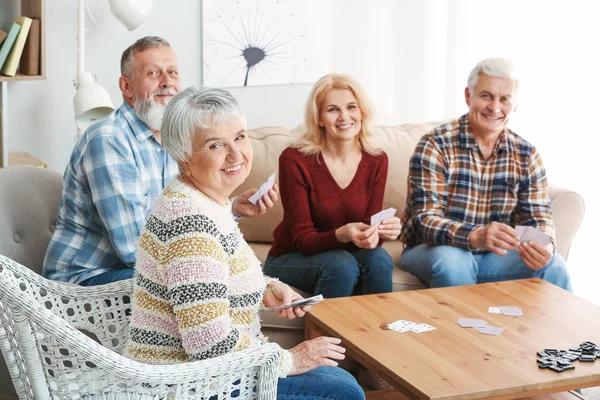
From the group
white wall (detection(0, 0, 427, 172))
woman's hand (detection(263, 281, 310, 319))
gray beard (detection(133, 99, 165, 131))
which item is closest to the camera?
woman's hand (detection(263, 281, 310, 319))

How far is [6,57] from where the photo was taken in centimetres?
355

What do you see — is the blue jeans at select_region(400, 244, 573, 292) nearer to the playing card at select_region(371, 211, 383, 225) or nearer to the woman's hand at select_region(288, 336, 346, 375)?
the playing card at select_region(371, 211, 383, 225)

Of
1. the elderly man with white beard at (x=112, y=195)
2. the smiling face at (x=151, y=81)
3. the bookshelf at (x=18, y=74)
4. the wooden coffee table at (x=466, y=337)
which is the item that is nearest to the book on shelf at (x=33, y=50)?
the bookshelf at (x=18, y=74)

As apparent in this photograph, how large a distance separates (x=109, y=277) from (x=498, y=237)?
4.79 feet

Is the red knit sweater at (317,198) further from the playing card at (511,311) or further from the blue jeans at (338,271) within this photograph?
the playing card at (511,311)

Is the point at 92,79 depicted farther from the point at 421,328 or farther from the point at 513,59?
the point at 513,59

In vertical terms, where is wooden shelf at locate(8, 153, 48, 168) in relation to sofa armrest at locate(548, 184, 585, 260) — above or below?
above

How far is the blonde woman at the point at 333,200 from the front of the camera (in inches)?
122

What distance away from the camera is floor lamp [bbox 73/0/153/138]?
3.53 meters

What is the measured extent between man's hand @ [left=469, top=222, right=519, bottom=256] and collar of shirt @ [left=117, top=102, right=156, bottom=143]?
51.9 inches

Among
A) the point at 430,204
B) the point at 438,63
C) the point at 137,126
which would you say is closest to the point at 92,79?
the point at 137,126

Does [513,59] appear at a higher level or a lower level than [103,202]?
higher

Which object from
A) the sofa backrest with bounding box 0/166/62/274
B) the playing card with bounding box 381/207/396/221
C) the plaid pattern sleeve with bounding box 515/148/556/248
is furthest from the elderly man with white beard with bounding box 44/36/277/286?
the plaid pattern sleeve with bounding box 515/148/556/248

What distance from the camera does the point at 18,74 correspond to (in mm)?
3666
